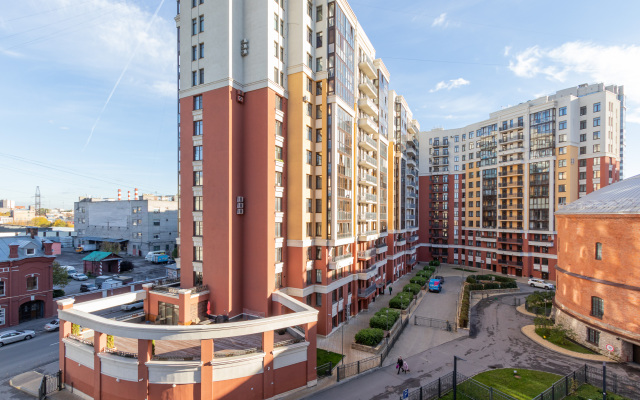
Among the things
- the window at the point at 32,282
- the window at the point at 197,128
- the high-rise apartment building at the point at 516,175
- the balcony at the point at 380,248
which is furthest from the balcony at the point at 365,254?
the window at the point at 32,282

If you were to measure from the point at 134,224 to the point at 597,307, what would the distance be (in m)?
109

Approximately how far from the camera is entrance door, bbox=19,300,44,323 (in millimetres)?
43875

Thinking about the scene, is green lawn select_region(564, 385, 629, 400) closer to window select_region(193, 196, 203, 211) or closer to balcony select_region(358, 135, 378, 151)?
balcony select_region(358, 135, 378, 151)

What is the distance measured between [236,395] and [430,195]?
83.6 meters

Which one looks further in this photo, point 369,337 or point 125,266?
point 125,266

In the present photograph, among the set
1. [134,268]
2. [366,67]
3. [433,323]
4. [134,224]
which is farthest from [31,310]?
[366,67]

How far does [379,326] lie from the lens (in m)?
36.3

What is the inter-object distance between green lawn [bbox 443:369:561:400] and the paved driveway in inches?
49.7

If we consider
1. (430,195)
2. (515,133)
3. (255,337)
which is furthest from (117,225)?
(515,133)

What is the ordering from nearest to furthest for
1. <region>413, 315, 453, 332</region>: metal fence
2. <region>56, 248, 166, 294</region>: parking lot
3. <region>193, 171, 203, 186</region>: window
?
<region>193, 171, 203, 186</region>: window
<region>413, 315, 453, 332</region>: metal fence
<region>56, 248, 166, 294</region>: parking lot

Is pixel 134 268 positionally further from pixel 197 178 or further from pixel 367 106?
pixel 367 106

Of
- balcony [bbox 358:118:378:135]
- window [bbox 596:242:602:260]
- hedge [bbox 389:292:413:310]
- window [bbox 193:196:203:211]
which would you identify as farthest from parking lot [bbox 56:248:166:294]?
window [bbox 596:242:602:260]

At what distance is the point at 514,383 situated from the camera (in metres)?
26.5

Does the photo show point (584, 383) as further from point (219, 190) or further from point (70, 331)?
point (70, 331)
